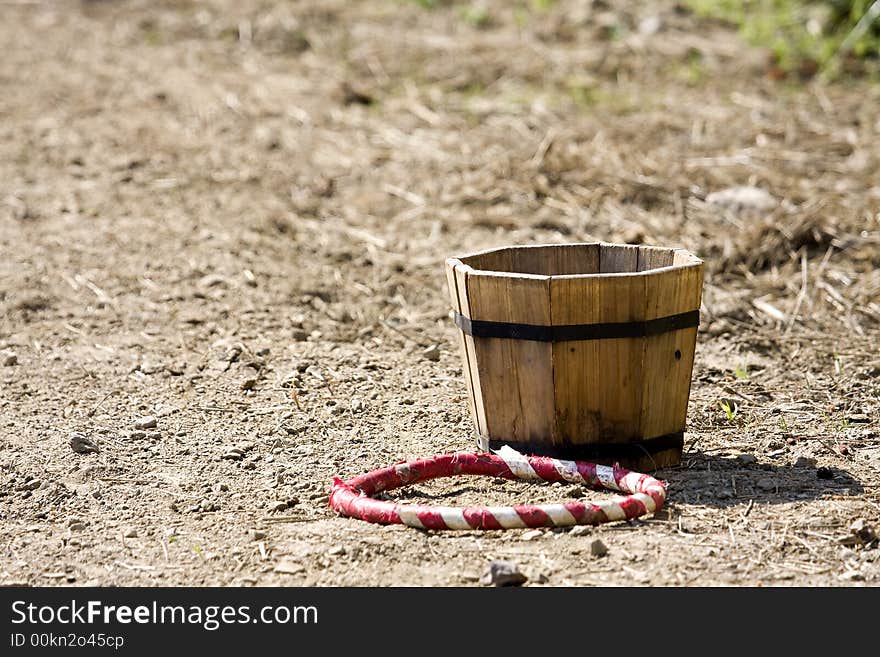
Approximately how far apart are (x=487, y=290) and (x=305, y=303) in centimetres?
239

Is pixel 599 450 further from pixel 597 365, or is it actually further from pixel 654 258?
pixel 654 258

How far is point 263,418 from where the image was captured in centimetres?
466

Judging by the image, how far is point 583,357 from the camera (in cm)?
380

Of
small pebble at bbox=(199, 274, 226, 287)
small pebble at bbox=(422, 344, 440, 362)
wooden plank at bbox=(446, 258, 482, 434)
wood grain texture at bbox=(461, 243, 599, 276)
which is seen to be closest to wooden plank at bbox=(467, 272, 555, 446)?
wooden plank at bbox=(446, 258, 482, 434)

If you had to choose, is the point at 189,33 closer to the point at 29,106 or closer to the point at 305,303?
the point at 29,106

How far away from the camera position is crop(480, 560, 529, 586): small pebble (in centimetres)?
318

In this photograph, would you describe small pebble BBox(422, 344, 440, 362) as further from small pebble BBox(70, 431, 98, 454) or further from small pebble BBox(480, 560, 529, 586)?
small pebble BBox(480, 560, 529, 586)

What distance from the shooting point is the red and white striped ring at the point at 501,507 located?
3.52 m

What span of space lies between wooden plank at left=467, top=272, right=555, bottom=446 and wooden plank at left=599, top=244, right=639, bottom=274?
2.05ft

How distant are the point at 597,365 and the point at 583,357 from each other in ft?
0.18

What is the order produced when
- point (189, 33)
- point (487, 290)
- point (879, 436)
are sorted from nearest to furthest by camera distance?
point (487, 290) → point (879, 436) → point (189, 33)

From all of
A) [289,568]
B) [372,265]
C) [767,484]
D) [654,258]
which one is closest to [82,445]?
[289,568]

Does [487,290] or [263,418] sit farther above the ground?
[487,290]
